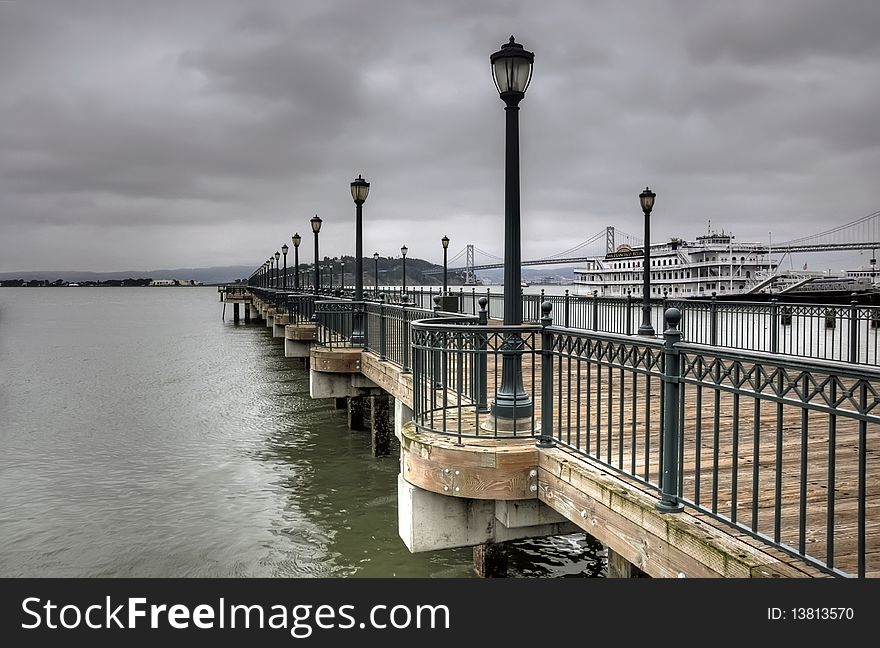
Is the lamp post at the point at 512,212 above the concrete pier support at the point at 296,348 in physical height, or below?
above

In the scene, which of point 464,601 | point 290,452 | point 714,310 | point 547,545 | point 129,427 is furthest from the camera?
point 129,427

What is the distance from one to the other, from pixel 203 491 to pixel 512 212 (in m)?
10.3

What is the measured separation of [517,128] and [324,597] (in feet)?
16.1

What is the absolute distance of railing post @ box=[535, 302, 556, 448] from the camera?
6.60 m

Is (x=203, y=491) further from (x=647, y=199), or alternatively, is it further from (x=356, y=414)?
(x=647, y=199)

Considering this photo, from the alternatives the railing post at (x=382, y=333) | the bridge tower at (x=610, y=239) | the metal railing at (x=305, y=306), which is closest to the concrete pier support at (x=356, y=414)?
the railing post at (x=382, y=333)

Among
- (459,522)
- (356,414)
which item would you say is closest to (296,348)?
(356,414)

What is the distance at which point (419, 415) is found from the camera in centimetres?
773

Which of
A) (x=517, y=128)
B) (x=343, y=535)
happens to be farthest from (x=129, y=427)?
(x=517, y=128)

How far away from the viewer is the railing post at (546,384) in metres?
6.60

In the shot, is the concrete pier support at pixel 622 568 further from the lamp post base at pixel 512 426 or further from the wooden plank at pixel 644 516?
the wooden plank at pixel 644 516

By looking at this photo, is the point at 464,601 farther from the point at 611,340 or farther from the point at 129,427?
the point at 129,427

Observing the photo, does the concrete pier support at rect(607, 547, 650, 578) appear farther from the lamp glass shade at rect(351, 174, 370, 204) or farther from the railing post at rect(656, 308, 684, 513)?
the lamp glass shade at rect(351, 174, 370, 204)

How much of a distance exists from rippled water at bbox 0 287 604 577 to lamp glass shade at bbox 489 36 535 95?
269 inches
